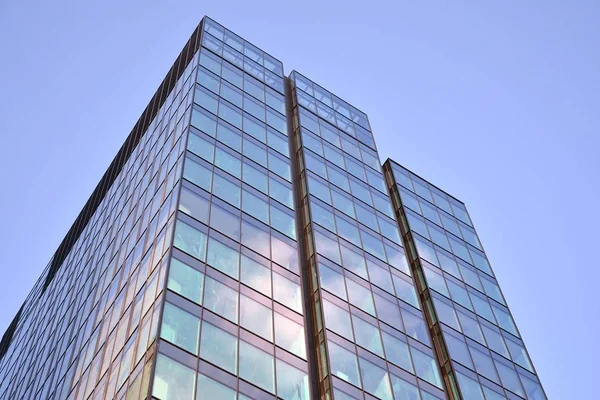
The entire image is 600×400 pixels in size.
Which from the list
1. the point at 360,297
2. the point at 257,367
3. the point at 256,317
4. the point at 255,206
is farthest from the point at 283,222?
the point at 257,367

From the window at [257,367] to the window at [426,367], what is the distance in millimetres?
9114

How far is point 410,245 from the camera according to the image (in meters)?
47.7

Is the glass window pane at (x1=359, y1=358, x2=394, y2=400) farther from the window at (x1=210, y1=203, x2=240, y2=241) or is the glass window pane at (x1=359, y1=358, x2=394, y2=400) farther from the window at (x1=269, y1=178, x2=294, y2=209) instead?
the window at (x1=269, y1=178, x2=294, y2=209)

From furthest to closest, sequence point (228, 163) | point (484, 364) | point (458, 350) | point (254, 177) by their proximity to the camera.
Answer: point (254, 177) → point (228, 163) → point (484, 364) → point (458, 350)

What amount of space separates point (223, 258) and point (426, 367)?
11.2m

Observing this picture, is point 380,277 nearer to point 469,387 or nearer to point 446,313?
point 446,313

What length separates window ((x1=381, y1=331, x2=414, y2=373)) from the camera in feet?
116

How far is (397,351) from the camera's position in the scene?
35938mm

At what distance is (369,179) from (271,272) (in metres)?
17.7

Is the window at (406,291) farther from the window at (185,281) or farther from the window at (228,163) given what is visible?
the window at (185,281)

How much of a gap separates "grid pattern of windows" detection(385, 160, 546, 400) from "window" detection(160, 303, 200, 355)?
49.3ft

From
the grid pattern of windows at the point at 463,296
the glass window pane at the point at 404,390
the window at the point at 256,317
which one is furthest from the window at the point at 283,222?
the grid pattern of windows at the point at 463,296

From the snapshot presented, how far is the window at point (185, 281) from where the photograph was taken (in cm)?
3025

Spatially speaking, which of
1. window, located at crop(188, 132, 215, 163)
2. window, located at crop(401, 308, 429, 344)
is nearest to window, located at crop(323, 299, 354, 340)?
window, located at crop(401, 308, 429, 344)
